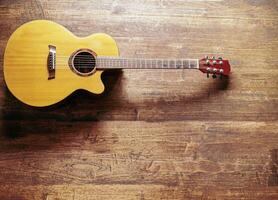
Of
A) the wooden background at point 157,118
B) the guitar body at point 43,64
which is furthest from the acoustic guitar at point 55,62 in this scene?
the wooden background at point 157,118

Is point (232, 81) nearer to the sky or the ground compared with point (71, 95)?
nearer to the sky

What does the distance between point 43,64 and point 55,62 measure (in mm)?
48

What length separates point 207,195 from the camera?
161 centimetres

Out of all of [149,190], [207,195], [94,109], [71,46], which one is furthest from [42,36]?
[207,195]

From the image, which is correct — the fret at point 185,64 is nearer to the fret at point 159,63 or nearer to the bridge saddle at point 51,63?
the fret at point 159,63

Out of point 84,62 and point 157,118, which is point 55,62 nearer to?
point 84,62

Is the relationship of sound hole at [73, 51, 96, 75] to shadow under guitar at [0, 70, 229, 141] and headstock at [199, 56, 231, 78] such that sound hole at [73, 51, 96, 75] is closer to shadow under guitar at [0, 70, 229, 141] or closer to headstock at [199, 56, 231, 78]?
shadow under guitar at [0, 70, 229, 141]

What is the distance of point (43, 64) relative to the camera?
1470 mm

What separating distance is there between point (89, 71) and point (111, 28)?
10.7 inches

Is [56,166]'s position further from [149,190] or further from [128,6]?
[128,6]

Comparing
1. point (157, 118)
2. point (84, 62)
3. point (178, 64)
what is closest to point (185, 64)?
point (178, 64)

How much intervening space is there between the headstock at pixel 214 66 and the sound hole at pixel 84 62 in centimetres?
45

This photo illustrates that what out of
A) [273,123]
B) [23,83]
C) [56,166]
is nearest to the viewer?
[23,83]

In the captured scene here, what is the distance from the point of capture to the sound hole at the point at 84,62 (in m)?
1.49
